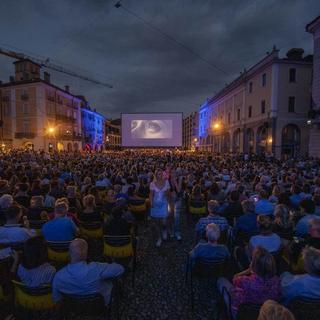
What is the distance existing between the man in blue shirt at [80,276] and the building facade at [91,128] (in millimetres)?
59385

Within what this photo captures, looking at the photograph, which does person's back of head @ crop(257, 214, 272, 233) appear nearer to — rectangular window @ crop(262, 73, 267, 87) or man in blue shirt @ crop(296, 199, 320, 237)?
man in blue shirt @ crop(296, 199, 320, 237)

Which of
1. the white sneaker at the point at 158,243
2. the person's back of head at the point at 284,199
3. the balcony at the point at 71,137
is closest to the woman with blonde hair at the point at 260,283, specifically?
the white sneaker at the point at 158,243

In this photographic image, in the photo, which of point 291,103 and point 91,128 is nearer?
point 291,103

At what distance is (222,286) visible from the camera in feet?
11.5

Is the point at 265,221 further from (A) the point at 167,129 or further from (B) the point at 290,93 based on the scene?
(A) the point at 167,129

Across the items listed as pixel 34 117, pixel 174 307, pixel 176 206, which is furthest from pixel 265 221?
pixel 34 117

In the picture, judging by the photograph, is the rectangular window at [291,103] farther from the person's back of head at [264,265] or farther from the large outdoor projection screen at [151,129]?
the person's back of head at [264,265]

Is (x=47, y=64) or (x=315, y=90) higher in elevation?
(x=47, y=64)

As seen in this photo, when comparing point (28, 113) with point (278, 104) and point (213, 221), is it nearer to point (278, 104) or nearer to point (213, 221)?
point (278, 104)

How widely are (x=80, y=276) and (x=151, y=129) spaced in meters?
35.1

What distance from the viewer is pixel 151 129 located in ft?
123

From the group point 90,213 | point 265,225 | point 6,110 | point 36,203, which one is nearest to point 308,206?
point 265,225

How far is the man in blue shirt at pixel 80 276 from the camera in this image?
9.63 feet

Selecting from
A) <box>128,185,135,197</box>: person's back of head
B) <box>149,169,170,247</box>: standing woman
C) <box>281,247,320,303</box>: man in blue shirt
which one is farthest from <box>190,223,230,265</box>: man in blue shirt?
<box>128,185,135,197</box>: person's back of head
